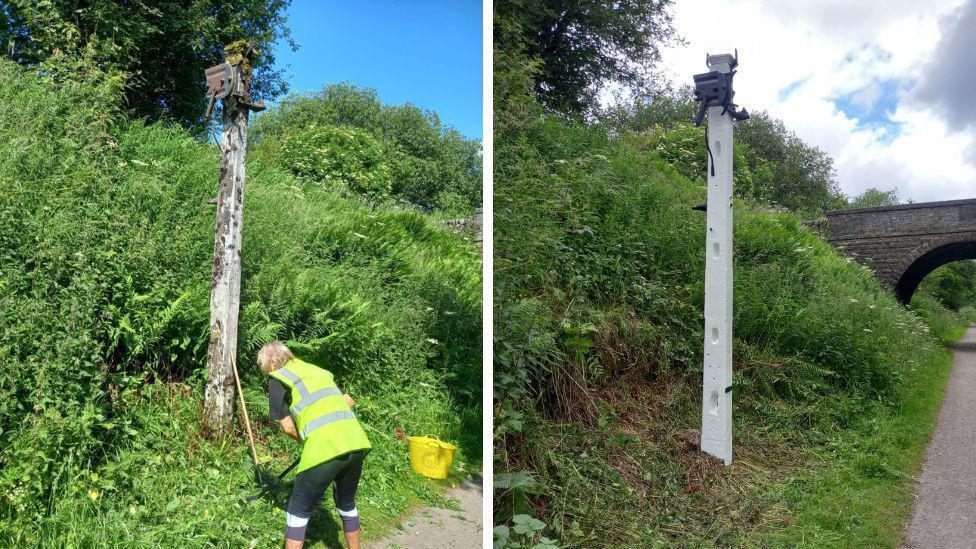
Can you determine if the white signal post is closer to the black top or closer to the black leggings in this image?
the black leggings

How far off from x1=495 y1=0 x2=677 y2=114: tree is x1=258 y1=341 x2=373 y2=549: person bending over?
1719 mm

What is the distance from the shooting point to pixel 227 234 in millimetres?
3590

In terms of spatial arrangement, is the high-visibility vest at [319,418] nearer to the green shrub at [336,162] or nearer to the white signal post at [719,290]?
the white signal post at [719,290]

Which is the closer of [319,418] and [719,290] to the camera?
[319,418]

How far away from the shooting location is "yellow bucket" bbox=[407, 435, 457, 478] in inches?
129

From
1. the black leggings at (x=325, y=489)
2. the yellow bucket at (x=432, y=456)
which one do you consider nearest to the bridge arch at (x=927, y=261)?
the yellow bucket at (x=432, y=456)

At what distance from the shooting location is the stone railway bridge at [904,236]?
46.6 ft

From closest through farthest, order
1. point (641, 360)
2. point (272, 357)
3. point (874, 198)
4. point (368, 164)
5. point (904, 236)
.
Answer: point (272, 357) → point (641, 360) → point (368, 164) → point (904, 236) → point (874, 198)

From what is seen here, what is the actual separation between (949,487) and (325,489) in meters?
4.06

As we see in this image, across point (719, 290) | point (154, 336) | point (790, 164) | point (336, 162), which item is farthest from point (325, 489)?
point (790, 164)

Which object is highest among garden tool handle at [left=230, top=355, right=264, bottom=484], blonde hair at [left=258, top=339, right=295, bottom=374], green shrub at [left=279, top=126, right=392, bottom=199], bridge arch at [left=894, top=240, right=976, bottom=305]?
green shrub at [left=279, top=126, right=392, bottom=199]

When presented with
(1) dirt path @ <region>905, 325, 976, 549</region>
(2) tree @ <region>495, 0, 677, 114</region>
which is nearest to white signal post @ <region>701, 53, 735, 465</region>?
(2) tree @ <region>495, 0, 677, 114</region>

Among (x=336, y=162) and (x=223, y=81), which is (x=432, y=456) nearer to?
(x=223, y=81)

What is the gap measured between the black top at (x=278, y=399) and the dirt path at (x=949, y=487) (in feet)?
10.6
